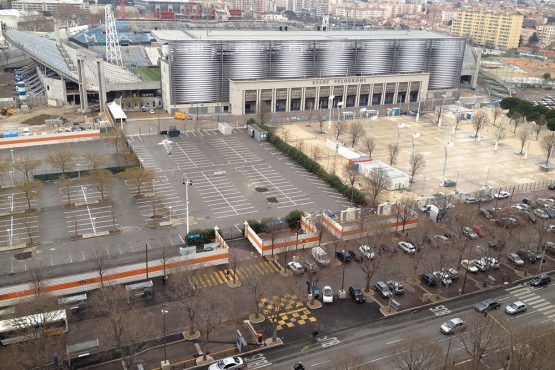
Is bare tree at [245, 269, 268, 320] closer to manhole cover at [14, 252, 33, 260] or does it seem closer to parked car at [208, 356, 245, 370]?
parked car at [208, 356, 245, 370]

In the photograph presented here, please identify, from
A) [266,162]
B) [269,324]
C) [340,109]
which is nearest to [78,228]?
[269,324]

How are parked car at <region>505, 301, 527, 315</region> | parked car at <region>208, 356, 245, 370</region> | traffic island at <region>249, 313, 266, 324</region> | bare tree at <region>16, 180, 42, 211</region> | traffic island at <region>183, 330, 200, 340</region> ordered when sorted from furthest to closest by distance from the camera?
bare tree at <region>16, 180, 42, 211</region>
parked car at <region>505, 301, 527, 315</region>
traffic island at <region>249, 313, 266, 324</region>
traffic island at <region>183, 330, 200, 340</region>
parked car at <region>208, 356, 245, 370</region>

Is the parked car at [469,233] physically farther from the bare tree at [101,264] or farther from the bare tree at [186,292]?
the bare tree at [101,264]

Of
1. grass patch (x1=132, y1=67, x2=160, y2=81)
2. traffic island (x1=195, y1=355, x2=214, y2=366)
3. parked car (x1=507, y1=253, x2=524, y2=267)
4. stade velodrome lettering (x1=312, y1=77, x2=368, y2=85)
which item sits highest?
stade velodrome lettering (x1=312, y1=77, x2=368, y2=85)

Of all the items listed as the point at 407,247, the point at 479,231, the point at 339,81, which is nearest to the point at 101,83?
the point at 339,81

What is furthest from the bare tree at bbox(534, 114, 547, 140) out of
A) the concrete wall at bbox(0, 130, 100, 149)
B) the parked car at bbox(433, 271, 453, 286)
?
the concrete wall at bbox(0, 130, 100, 149)

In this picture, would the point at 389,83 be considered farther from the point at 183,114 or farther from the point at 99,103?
the point at 99,103

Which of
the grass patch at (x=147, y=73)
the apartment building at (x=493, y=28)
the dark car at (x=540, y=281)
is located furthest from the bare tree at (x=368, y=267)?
the apartment building at (x=493, y=28)
